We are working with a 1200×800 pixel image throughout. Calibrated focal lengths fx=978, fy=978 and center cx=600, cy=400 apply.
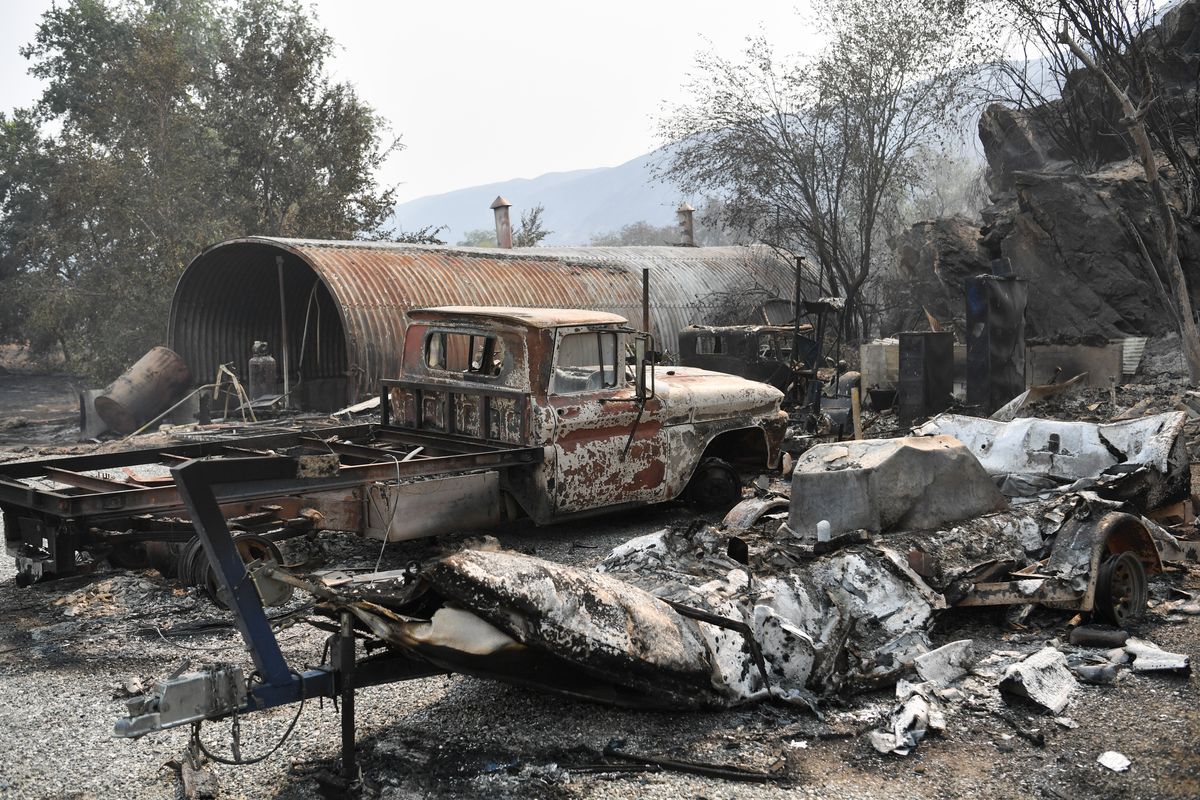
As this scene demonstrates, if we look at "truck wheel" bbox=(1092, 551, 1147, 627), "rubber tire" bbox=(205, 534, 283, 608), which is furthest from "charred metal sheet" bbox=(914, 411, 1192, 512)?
"rubber tire" bbox=(205, 534, 283, 608)

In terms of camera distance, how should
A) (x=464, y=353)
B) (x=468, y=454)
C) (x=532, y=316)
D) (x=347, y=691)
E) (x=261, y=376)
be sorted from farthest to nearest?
(x=261, y=376), (x=464, y=353), (x=532, y=316), (x=468, y=454), (x=347, y=691)

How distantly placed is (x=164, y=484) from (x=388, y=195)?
2028 cm

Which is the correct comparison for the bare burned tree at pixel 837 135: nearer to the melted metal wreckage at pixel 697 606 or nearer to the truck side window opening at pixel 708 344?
the truck side window opening at pixel 708 344

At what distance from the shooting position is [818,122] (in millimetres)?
21484

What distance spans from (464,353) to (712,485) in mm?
2622

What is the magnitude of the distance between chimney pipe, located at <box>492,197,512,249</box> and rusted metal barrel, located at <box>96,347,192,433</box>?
9145 mm

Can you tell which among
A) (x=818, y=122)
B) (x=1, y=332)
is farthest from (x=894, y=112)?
(x=1, y=332)

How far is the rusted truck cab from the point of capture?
7.79 m

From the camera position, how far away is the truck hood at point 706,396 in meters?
8.65

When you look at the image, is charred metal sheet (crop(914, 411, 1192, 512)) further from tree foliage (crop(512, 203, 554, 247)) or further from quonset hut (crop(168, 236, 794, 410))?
tree foliage (crop(512, 203, 554, 247))

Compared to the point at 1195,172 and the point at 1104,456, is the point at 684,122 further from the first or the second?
the point at 1104,456

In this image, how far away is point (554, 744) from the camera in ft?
14.5

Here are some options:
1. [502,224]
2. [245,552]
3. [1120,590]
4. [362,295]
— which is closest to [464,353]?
[245,552]

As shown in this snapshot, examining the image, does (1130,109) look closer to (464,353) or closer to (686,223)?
(464,353)
